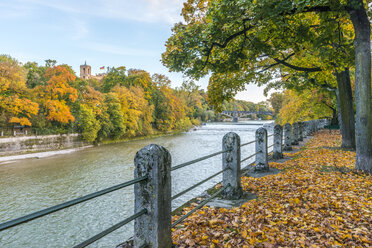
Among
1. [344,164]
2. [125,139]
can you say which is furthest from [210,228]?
[125,139]

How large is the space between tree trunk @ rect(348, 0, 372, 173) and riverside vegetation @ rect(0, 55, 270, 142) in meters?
5.56

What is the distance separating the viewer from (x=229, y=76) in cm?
1012

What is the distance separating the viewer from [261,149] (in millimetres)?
6309

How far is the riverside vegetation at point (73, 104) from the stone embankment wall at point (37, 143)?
81cm

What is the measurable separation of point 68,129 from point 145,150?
93.7 ft

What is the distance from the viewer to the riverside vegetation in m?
22.0

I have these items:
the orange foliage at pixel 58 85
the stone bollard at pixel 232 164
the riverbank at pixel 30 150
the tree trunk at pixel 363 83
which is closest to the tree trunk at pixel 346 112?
the tree trunk at pixel 363 83

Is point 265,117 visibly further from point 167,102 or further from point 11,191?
point 11,191

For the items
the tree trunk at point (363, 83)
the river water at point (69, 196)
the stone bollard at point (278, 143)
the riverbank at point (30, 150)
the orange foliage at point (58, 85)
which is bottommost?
the river water at point (69, 196)

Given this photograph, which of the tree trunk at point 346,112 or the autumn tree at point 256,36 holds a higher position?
the autumn tree at point 256,36

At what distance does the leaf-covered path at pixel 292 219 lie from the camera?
272 cm

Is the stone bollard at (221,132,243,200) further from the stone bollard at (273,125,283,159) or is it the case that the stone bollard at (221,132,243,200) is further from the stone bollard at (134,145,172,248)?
the stone bollard at (273,125,283,159)

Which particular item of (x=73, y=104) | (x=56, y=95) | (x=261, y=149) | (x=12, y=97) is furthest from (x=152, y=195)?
(x=73, y=104)

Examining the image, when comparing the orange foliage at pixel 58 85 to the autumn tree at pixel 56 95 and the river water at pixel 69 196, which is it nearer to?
the autumn tree at pixel 56 95
